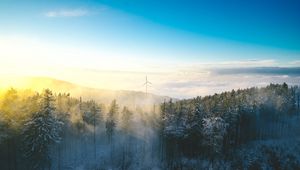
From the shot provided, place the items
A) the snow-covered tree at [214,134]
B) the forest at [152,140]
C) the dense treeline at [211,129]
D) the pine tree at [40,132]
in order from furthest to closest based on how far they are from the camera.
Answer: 1. the dense treeline at [211,129]
2. the snow-covered tree at [214,134]
3. the forest at [152,140]
4. the pine tree at [40,132]

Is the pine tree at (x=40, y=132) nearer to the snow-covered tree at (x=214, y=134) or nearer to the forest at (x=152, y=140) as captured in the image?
the forest at (x=152, y=140)

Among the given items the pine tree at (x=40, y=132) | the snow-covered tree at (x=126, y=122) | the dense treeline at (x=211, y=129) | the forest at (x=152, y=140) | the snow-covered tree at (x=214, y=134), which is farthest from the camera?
the snow-covered tree at (x=126, y=122)

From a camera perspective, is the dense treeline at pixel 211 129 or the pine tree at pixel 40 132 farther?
the dense treeline at pixel 211 129

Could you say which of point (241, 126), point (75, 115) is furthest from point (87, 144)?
point (241, 126)

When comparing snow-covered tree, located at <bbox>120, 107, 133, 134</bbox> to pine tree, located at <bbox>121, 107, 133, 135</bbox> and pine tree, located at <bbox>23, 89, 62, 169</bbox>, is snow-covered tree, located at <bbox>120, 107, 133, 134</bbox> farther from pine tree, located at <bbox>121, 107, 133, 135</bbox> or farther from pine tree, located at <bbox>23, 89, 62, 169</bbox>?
pine tree, located at <bbox>23, 89, 62, 169</bbox>

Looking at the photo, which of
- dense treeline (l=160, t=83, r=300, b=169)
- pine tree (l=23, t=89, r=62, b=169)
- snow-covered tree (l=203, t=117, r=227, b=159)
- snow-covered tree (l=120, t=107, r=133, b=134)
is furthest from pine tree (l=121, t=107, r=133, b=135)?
pine tree (l=23, t=89, r=62, b=169)

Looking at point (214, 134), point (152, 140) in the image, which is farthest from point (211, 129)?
point (152, 140)

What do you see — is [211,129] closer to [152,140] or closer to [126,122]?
[152,140]

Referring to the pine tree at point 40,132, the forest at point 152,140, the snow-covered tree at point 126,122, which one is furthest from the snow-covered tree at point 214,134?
the pine tree at point 40,132
